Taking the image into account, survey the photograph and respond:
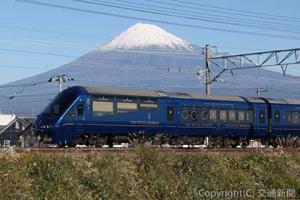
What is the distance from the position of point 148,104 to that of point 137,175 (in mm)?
13048

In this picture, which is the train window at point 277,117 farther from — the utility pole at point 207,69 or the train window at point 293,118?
the utility pole at point 207,69

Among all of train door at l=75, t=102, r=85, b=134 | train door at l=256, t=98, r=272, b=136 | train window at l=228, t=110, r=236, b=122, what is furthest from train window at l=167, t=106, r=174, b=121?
train door at l=256, t=98, r=272, b=136

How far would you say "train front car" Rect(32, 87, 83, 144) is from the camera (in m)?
26.6

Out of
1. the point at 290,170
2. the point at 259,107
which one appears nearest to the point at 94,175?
the point at 290,170

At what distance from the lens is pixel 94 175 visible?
1571 centimetres

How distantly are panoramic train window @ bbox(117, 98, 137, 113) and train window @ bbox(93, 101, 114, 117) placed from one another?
0.43m

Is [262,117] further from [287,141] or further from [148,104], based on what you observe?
[148,104]

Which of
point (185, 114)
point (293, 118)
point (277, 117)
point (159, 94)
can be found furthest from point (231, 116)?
point (293, 118)

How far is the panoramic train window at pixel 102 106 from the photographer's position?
27.7 m

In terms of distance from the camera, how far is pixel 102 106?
28.0m

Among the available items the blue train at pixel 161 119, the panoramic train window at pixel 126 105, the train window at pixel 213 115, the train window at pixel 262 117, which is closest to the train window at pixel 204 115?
the blue train at pixel 161 119

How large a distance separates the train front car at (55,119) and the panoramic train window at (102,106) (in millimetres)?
938

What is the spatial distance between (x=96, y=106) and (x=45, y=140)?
2.80 m

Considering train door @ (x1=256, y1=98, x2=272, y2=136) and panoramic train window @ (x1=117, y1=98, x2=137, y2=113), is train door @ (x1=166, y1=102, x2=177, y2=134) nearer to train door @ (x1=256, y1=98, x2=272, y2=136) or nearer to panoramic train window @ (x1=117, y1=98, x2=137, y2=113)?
panoramic train window @ (x1=117, y1=98, x2=137, y2=113)
